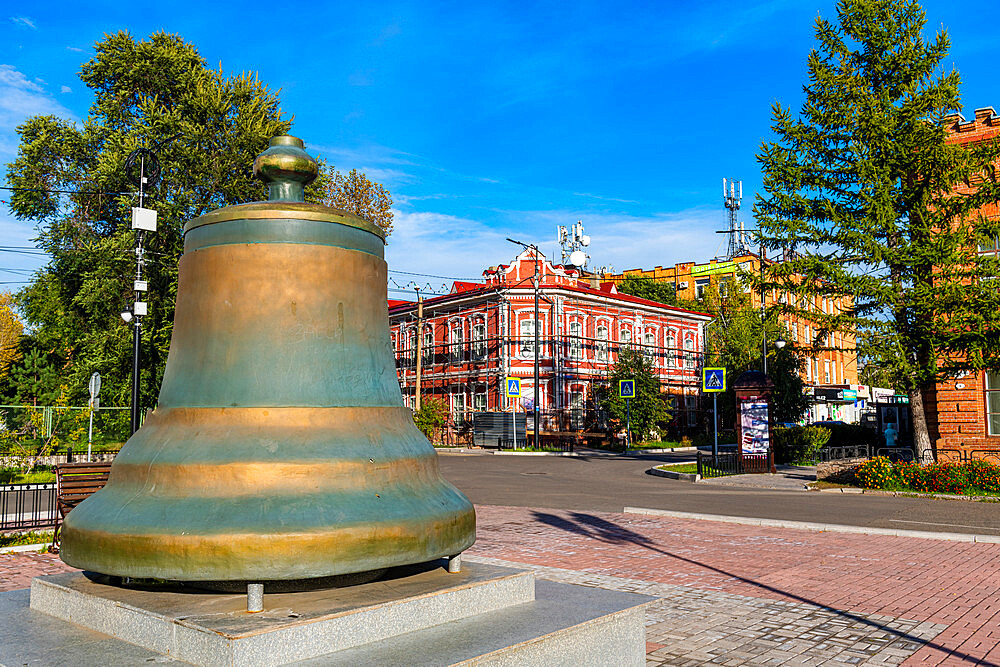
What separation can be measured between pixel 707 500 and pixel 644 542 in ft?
22.3

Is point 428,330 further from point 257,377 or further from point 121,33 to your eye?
point 257,377

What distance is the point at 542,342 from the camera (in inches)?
1939

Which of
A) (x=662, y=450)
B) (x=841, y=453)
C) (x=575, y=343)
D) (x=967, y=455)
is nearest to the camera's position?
(x=967, y=455)

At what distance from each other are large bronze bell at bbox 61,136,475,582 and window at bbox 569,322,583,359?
151ft

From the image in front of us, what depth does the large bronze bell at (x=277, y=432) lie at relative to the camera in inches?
153

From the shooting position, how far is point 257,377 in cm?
A: 445

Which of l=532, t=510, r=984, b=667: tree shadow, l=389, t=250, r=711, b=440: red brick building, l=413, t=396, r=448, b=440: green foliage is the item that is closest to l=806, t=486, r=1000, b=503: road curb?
l=532, t=510, r=984, b=667: tree shadow

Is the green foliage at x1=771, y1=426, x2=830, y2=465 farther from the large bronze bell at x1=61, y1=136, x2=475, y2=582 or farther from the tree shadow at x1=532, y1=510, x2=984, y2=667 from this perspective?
the large bronze bell at x1=61, y1=136, x2=475, y2=582

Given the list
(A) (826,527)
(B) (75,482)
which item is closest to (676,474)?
(A) (826,527)

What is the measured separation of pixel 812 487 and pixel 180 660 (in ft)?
63.4

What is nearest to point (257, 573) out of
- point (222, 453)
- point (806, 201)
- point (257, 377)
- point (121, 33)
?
point (222, 453)

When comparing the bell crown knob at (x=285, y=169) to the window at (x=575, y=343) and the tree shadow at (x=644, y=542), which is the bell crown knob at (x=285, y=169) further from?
the window at (x=575, y=343)

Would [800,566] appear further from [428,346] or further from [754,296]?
[754,296]

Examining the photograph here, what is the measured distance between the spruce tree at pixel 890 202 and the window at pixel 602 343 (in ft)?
99.4
